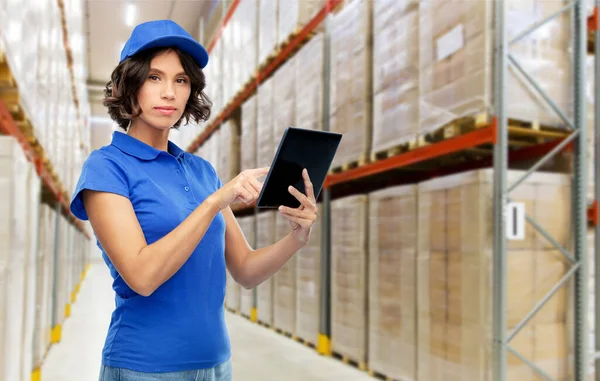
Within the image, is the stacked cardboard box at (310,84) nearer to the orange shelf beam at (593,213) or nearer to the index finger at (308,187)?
the orange shelf beam at (593,213)

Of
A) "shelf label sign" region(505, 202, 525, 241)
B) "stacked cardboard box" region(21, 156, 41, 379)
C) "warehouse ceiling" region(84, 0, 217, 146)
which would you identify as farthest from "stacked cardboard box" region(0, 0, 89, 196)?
"warehouse ceiling" region(84, 0, 217, 146)

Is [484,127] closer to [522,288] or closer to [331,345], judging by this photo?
[522,288]

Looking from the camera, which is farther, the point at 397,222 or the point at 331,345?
the point at 331,345

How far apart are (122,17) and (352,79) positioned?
10871 millimetres

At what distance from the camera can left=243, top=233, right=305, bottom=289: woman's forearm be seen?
63.6 inches

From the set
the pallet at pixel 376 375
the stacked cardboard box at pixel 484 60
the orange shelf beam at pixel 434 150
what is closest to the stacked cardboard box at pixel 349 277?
the pallet at pixel 376 375

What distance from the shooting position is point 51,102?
5828 mm

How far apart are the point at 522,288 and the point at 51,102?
184 inches

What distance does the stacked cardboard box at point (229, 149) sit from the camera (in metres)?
10.0

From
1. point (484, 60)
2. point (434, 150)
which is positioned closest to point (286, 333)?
point (434, 150)

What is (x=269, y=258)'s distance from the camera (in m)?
1.62

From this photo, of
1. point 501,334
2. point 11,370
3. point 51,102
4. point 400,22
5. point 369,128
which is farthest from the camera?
point 51,102

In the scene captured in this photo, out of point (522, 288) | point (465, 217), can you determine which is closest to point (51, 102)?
point (465, 217)

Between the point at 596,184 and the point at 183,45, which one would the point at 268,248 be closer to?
the point at 183,45
